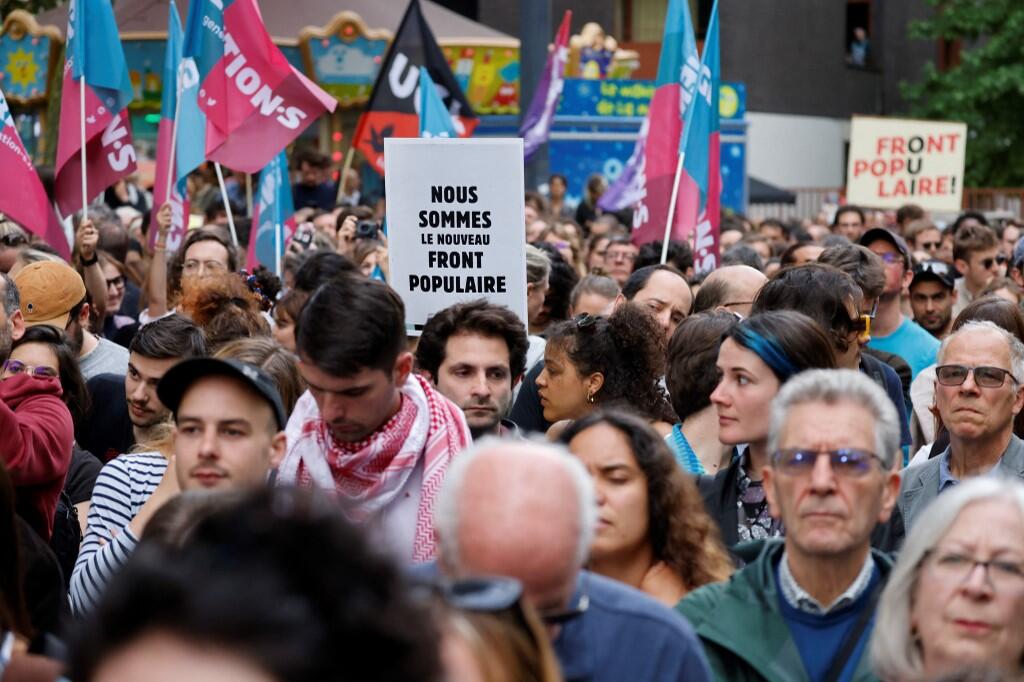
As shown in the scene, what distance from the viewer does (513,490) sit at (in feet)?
9.14

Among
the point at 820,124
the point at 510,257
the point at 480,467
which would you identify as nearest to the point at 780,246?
the point at 510,257

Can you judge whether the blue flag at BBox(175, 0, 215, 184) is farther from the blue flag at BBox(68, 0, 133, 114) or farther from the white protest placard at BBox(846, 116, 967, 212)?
the white protest placard at BBox(846, 116, 967, 212)

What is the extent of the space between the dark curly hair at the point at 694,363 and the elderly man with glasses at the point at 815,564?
1761 millimetres

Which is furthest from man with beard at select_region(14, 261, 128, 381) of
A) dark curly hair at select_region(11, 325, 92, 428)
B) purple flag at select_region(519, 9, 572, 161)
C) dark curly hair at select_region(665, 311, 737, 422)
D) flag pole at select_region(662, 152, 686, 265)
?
purple flag at select_region(519, 9, 572, 161)

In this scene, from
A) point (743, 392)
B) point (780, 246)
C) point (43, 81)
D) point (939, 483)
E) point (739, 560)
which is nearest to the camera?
point (739, 560)

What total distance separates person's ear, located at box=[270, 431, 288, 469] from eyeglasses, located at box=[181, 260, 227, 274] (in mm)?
4560

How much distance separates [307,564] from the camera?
1562mm

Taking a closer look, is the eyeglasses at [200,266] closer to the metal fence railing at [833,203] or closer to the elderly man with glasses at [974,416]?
the elderly man with glasses at [974,416]

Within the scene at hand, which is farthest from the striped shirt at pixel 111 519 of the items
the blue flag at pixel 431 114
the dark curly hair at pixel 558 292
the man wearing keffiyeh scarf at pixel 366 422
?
the blue flag at pixel 431 114

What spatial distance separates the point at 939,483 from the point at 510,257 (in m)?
2.21

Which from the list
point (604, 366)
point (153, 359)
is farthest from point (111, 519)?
point (604, 366)

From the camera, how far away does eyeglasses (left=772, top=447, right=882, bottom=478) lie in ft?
12.6

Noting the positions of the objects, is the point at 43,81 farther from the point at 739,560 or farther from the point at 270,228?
the point at 739,560

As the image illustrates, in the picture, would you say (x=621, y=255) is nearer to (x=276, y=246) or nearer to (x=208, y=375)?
(x=276, y=246)
